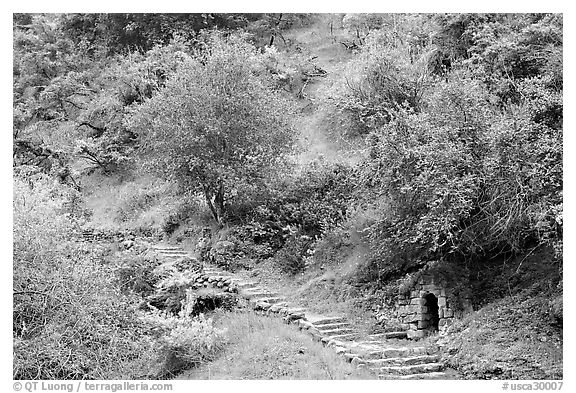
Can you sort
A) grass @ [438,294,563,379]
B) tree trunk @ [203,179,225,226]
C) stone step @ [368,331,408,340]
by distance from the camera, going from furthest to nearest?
1. tree trunk @ [203,179,225,226]
2. stone step @ [368,331,408,340]
3. grass @ [438,294,563,379]

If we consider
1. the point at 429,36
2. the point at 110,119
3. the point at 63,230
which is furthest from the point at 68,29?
the point at 63,230

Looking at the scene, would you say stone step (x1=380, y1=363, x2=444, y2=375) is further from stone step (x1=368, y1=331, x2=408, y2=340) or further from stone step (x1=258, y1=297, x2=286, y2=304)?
stone step (x1=258, y1=297, x2=286, y2=304)

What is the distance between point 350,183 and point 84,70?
17292 mm

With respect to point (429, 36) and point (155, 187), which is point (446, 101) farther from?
point (155, 187)

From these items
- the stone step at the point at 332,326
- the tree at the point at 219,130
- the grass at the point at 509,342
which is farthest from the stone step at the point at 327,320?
the tree at the point at 219,130

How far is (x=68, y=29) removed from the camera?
32.4 metres

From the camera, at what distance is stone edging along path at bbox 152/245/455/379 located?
11.6 m

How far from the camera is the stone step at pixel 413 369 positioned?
37.8ft

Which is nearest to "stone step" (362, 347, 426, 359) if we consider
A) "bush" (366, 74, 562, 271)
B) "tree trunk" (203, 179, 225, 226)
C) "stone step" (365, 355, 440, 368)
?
Result: "stone step" (365, 355, 440, 368)

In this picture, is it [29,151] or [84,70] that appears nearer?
[29,151]

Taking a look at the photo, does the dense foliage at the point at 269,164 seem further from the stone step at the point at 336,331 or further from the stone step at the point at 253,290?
the stone step at the point at 336,331

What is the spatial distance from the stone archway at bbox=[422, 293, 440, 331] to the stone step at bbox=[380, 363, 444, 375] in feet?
6.24

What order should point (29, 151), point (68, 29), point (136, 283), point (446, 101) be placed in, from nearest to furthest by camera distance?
1. point (446, 101)
2. point (136, 283)
3. point (29, 151)
4. point (68, 29)

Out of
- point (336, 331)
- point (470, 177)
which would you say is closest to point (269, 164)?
point (336, 331)
